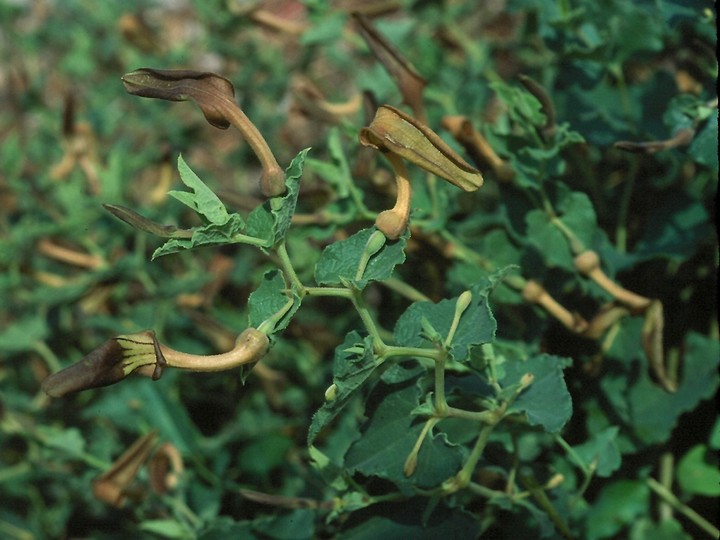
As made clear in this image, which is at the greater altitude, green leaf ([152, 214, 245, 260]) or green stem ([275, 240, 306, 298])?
green leaf ([152, 214, 245, 260])

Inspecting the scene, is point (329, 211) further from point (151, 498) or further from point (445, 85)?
point (445, 85)

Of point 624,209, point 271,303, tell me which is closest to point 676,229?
point 624,209

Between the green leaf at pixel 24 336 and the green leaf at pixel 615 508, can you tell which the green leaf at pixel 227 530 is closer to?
the green leaf at pixel 615 508

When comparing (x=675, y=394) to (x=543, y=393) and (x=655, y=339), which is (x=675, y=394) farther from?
(x=543, y=393)

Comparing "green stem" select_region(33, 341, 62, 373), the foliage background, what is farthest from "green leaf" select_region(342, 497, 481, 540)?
"green stem" select_region(33, 341, 62, 373)

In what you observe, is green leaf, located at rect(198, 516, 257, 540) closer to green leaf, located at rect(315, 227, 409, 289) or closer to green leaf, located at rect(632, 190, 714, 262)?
green leaf, located at rect(315, 227, 409, 289)

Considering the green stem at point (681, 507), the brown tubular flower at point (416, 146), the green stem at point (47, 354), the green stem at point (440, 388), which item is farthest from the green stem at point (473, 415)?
the green stem at point (47, 354)

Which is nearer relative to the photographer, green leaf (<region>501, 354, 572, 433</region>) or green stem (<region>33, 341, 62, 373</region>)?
green leaf (<region>501, 354, 572, 433</region>)
